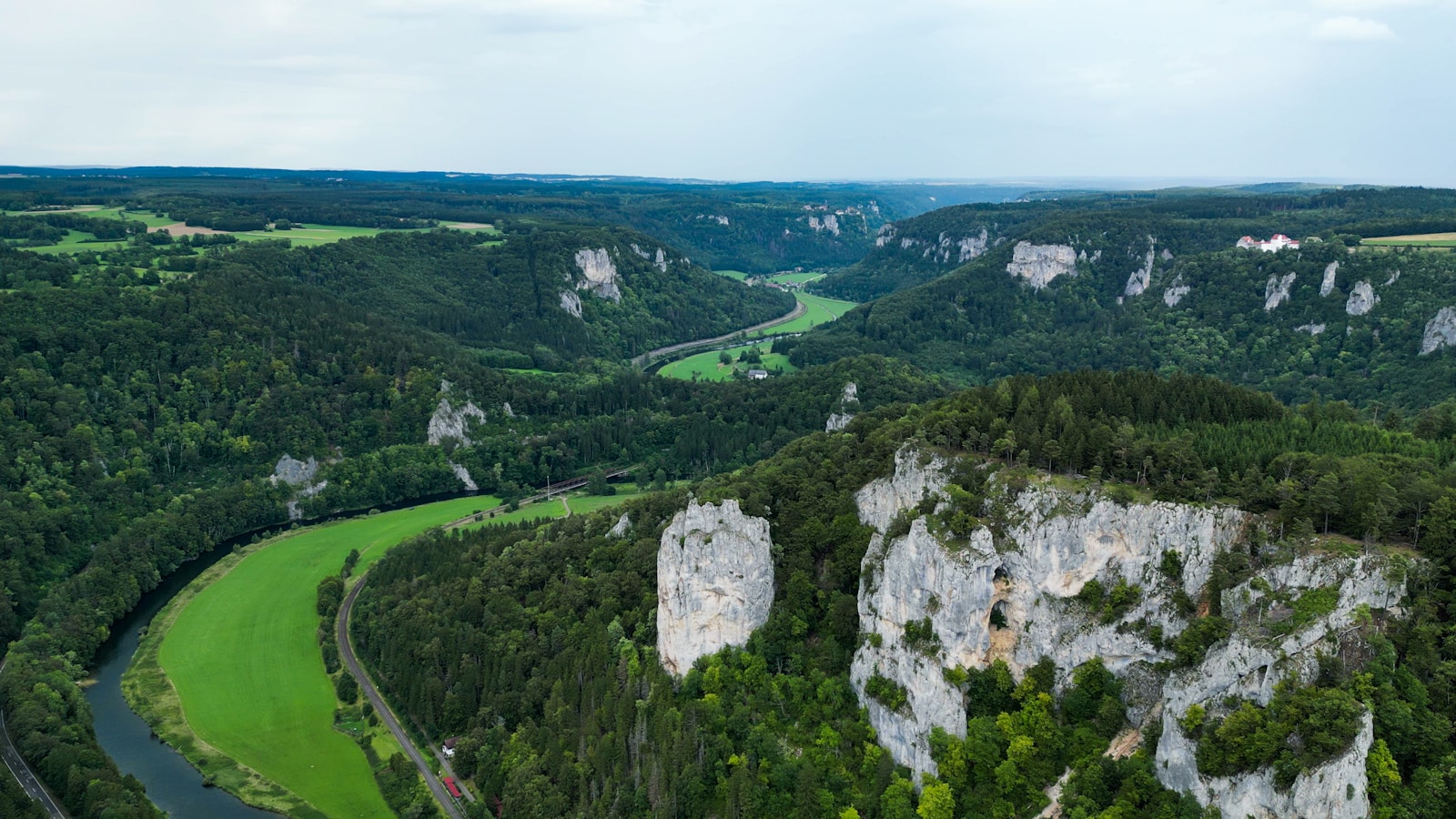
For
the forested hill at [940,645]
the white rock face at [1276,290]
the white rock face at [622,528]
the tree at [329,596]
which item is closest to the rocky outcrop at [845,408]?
the forested hill at [940,645]

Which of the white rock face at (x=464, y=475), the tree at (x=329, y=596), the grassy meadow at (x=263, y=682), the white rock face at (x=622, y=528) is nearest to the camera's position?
the grassy meadow at (x=263, y=682)

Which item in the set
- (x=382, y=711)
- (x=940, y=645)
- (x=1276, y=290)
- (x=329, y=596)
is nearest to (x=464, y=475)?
(x=329, y=596)

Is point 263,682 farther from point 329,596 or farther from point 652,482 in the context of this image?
point 652,482

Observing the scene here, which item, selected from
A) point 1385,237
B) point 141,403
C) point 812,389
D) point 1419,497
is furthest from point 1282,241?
point 141,403

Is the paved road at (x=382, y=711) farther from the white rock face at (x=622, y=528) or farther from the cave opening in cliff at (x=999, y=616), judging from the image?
the cave opening in cliff at (x=999, y=616)

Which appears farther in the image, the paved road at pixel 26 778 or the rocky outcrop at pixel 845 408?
the rocky outcrop at pixel 845 408

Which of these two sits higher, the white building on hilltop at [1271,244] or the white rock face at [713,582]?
the white building on hilltop at [1271,244]
